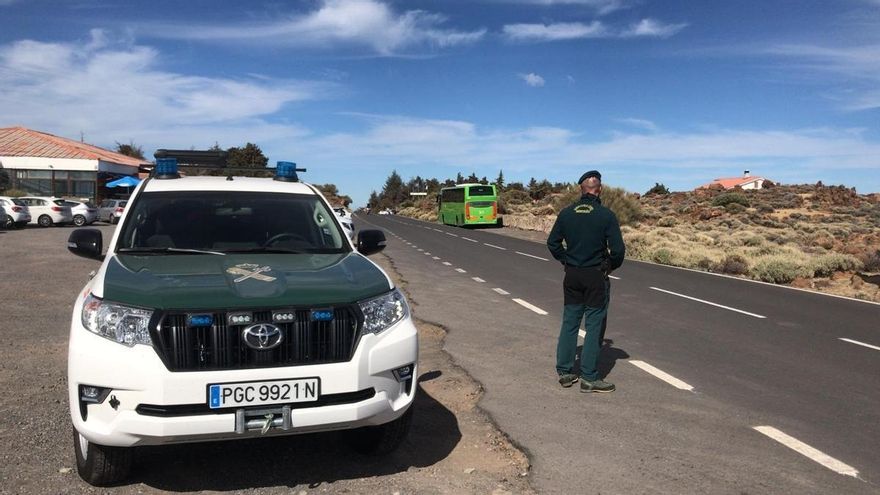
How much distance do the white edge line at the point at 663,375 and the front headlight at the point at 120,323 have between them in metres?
4.81

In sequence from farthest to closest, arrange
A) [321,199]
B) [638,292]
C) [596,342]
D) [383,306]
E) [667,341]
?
1. [638,292]
2. [667,341]
3. [596,342]
4. [321,199]
5. [383,306]

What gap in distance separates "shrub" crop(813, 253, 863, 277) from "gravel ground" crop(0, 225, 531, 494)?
16.5m

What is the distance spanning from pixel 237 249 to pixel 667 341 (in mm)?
5885

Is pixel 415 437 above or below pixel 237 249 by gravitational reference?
below

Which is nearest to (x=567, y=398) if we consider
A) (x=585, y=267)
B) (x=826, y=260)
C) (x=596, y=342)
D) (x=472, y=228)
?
(x=596, y=342)

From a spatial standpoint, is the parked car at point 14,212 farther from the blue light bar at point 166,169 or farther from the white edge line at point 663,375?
the white edge line at point 663,375

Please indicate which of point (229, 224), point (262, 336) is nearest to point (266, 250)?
point (229, 224)

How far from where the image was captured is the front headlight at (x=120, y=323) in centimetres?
351

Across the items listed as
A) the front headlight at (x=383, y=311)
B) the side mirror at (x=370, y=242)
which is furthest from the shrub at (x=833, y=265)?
the front headlight at (x=383, y=311)

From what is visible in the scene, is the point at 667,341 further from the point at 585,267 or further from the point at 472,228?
the point at 472,228

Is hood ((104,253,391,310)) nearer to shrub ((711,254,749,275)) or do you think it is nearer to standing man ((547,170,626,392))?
standing man ((547,170,626,392))

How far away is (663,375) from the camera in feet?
22.6

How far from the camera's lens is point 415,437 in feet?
16.0

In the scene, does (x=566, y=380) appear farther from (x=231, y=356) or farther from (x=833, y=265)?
(x=833, y=265)
